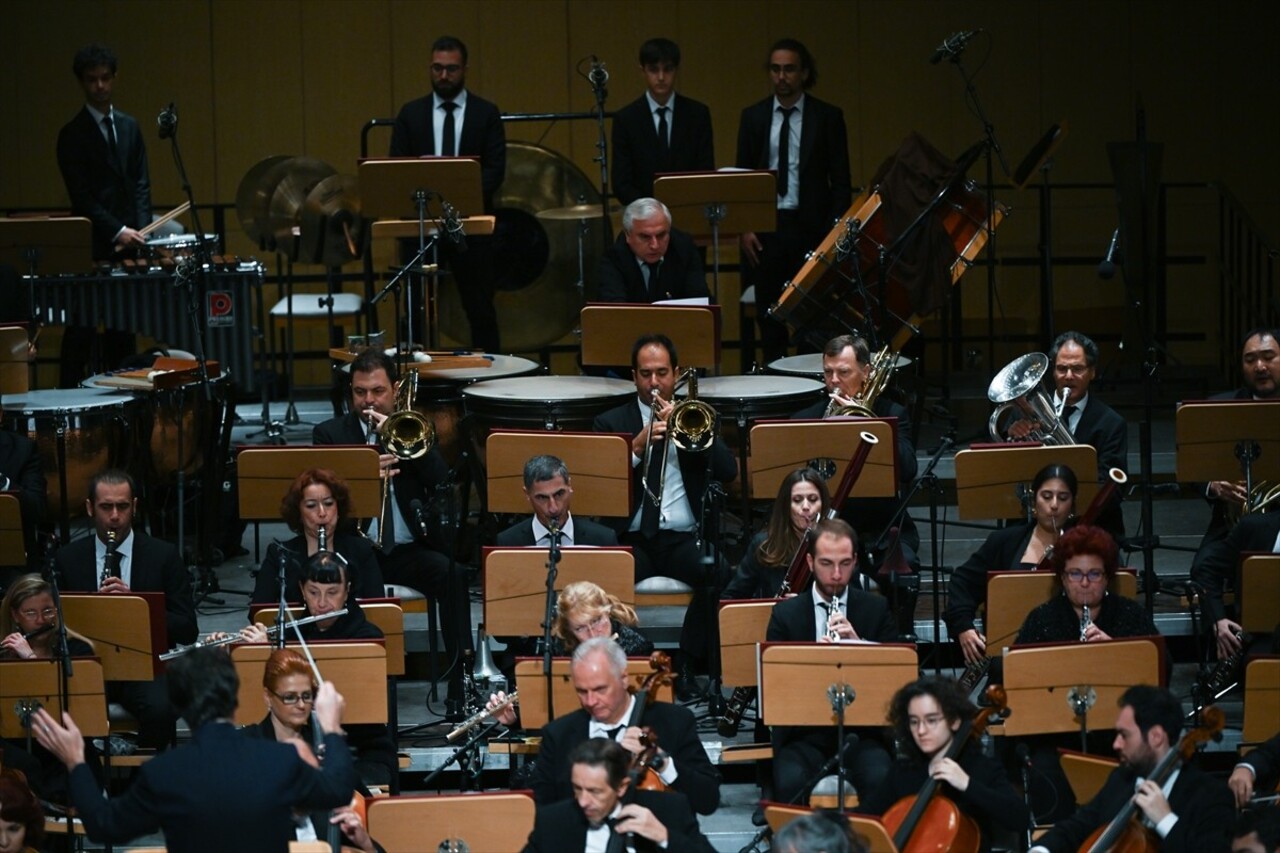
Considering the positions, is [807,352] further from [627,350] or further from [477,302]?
[627,350]

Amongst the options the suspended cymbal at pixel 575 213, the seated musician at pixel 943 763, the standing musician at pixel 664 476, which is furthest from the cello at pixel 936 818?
the suspended cymbal at pixel 575 213

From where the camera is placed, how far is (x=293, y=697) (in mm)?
5719

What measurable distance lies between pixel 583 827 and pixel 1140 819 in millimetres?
1497

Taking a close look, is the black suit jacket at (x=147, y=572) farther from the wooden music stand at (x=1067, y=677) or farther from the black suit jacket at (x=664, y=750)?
the wooden music stand at (x=1067, y=677)

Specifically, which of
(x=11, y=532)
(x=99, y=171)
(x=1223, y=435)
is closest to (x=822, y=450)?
(x=1223, y=435)

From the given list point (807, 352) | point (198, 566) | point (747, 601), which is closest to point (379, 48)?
point (807, 352)

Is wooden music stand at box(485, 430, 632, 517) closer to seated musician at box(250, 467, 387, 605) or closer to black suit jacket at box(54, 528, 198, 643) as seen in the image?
seated musician at box(250, 467, 387, 605)

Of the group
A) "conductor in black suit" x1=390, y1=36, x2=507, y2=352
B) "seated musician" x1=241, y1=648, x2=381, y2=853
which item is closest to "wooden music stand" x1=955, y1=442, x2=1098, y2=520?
"seated musician" x1=241, y1=648, x2=381, y2=853

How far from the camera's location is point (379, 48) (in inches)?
475

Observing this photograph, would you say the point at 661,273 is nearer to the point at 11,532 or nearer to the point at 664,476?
the point at 664,476

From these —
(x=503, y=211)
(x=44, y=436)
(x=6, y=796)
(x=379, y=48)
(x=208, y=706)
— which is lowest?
(x=6, y=796)

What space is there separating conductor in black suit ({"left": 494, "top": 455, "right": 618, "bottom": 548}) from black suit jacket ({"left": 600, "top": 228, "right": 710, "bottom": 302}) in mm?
1615

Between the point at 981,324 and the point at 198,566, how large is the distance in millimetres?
5404

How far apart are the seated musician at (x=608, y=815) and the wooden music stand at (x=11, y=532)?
8.32ft
